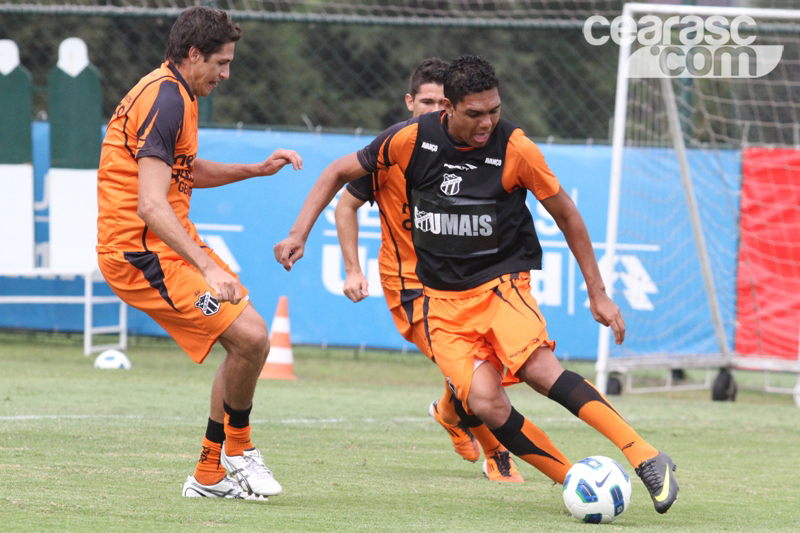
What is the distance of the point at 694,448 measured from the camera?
6738 mm

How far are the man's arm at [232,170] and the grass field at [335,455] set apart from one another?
1357mm

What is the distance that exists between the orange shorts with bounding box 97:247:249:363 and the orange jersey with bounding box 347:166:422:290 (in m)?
0.99

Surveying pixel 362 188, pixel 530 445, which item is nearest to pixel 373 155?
pixel 362 188

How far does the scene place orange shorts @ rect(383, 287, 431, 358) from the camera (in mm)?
5191

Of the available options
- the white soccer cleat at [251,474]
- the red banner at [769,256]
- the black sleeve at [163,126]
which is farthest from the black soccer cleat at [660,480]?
the red banner at [769,256]

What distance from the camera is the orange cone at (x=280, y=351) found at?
9.50 m

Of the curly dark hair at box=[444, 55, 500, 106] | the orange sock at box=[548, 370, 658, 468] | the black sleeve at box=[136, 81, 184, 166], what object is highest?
the curly dark hair at box=[444, 55, 500, 106]

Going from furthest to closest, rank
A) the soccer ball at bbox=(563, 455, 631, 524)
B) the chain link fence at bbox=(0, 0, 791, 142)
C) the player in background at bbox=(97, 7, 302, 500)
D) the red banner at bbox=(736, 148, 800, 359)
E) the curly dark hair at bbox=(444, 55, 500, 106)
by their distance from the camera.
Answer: the chain link fence at bbox=(0, 0, 791, 142) → the red banner at bbox=(736, 148, 800, 359) → the curly dark hair at bbox=(444, 55, 500, 106) → the player in background at bbox=(97, 7, 302, 500) → the soccer ball at bbox=(563, 455, 631, 524)

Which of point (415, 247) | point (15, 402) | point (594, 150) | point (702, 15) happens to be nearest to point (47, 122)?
point (15, 402)

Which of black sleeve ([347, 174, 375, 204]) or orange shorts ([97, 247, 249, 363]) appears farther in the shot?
Answer: black sleeve ([347, 174, 375, 204])

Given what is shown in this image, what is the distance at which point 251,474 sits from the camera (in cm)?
468

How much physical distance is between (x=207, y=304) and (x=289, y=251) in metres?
0.46

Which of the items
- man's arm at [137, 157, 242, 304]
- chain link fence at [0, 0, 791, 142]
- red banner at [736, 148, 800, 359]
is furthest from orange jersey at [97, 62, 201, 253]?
chain link fence at [0, 0, 791, 142]

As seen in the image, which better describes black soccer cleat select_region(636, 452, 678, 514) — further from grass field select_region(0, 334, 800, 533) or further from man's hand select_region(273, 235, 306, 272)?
man's hand select_region(273, 235, 306, 272)
